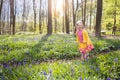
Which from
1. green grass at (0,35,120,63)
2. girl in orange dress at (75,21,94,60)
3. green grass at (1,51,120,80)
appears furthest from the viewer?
green grass at (0,35,120,63)

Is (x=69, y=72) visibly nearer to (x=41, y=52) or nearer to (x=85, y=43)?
(x=85, y=43)

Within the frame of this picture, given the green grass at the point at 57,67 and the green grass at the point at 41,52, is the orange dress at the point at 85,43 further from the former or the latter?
the green grass at the point at 41,52

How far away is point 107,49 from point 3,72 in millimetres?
8910

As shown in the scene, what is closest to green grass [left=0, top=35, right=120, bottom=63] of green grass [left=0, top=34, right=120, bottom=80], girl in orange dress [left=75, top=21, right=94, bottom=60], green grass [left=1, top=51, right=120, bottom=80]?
green grass [left=0, top=34, right=120, bottom=80]

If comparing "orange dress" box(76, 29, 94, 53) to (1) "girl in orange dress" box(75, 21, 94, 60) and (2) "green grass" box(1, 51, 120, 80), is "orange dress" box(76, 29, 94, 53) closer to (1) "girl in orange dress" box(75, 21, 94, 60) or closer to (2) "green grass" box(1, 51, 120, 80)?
(1) "girl in orange dress" box(75, 21, 94, 60)

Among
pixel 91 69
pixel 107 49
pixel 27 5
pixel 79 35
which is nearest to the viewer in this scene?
pixel 91 69

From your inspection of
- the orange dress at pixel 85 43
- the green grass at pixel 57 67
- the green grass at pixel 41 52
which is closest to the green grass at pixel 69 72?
the green grass at pixel 57 67

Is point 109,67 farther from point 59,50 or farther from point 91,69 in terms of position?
point 59,50

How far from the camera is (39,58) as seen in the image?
10.9 meters

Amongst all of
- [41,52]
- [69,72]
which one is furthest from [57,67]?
[41,52]

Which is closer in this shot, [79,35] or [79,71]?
[79,71]

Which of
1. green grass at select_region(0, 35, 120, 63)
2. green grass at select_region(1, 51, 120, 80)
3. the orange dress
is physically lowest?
green grass at select_region(0, 35, 120, 63)

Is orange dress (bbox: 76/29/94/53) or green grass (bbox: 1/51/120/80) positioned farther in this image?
orange dress (bbox: 76/29/94/53)

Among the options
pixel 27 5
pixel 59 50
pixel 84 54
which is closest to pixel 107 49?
pixel 59 50
